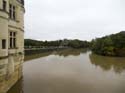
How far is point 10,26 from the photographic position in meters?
11.2

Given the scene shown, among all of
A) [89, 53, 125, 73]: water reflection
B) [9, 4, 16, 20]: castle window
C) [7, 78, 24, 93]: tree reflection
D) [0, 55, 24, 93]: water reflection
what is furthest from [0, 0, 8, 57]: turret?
[89, 53, 125, 73]: water reflection

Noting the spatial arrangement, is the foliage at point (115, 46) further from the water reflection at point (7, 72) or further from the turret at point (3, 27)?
the turret at point (3, 27)

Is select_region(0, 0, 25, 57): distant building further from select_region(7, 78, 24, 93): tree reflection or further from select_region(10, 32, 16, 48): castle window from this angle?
select_region(7, 78, 24, 93): tree reflection

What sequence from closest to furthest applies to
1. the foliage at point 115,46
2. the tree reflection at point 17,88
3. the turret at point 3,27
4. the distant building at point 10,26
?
the turret at point 3,27 → the distant building at point 10,26 → the tree reflection at point 17,88 → the foliage at point 115,46

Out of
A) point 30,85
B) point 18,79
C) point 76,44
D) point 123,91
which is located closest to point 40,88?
point 30,85

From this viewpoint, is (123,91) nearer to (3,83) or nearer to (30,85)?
(30,85)

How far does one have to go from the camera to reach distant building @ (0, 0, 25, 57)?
923 cm

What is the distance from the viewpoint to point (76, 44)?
96438 mm

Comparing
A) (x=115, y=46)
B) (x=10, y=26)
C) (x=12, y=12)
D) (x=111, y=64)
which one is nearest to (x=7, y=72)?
(x=10, y=26)

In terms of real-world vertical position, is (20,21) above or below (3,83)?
above

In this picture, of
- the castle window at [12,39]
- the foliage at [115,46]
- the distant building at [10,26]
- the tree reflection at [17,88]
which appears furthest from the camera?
the foliage at [115,46]

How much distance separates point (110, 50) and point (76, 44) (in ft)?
188

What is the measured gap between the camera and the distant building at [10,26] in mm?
9227

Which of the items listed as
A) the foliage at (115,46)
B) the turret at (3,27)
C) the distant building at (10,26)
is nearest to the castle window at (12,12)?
the distant building at (10,26)
